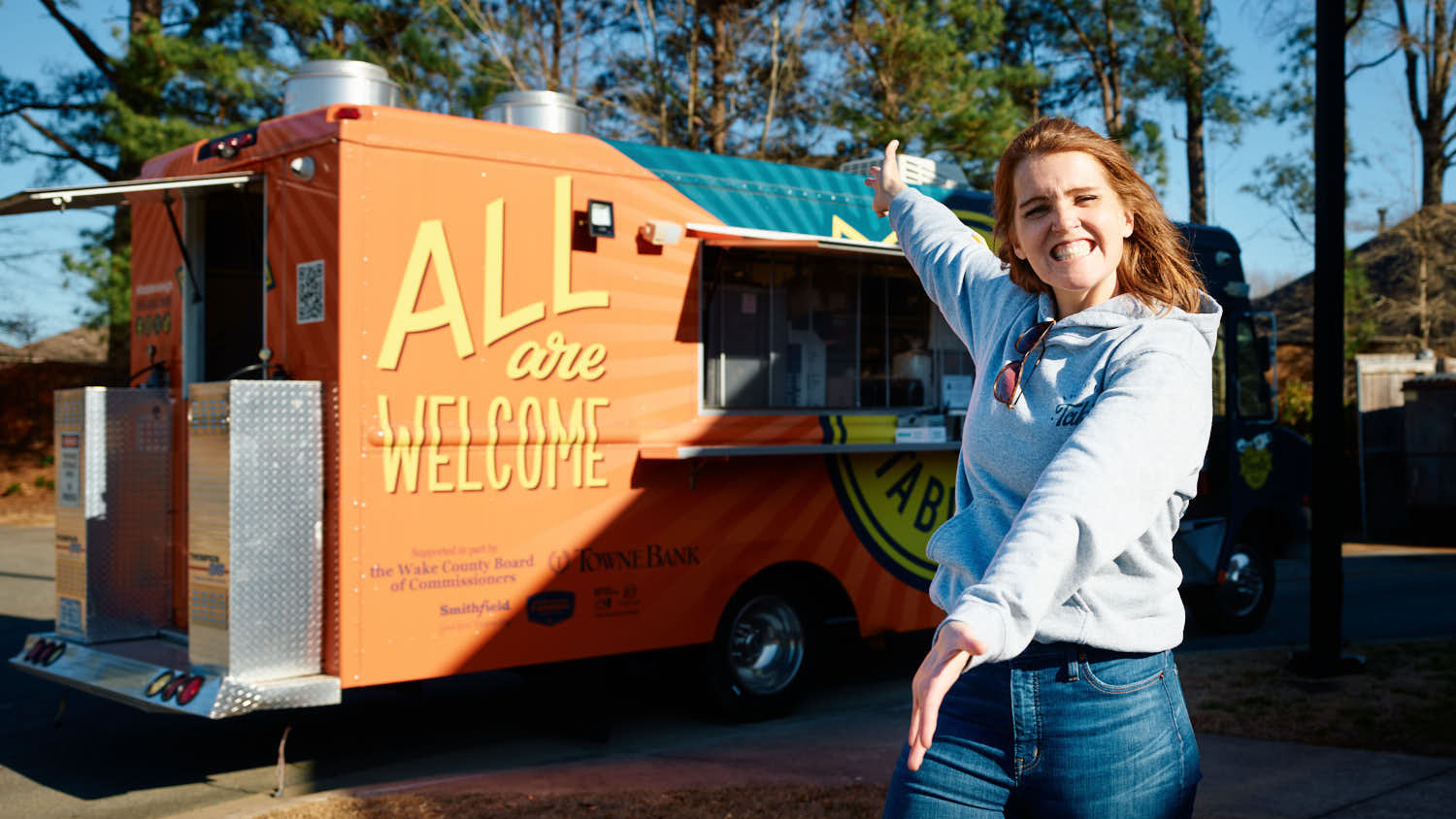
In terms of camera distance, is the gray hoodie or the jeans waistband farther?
the jeans waistband

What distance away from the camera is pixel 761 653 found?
746 cm

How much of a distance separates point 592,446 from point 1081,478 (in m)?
4.98

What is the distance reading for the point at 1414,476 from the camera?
17.6 metres

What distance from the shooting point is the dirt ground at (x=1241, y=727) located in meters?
5.04

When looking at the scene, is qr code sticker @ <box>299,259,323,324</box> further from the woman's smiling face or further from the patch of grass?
the patch of grass

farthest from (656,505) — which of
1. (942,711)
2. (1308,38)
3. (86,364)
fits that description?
(1308,38)

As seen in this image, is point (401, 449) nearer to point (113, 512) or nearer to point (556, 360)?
point (556, 360)

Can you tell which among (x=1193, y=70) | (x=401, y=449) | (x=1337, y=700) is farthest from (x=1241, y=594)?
(x=1193, y=70)

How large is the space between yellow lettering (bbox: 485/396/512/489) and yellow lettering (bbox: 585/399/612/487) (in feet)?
1.54

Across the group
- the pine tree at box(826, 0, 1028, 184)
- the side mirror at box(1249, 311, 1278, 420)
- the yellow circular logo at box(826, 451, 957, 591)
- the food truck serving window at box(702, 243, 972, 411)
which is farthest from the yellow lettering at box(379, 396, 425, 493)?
the pine tree at box(826, 0, 1028, 184)

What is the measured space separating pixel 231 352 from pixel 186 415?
1.89 ft

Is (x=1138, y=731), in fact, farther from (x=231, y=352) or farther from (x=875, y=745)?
(x=231, y=352)

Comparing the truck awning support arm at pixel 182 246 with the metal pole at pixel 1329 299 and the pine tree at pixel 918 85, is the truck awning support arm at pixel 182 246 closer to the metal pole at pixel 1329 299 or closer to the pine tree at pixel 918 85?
the metal pole at pixel 1329 299

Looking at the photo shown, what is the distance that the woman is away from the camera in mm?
2027
